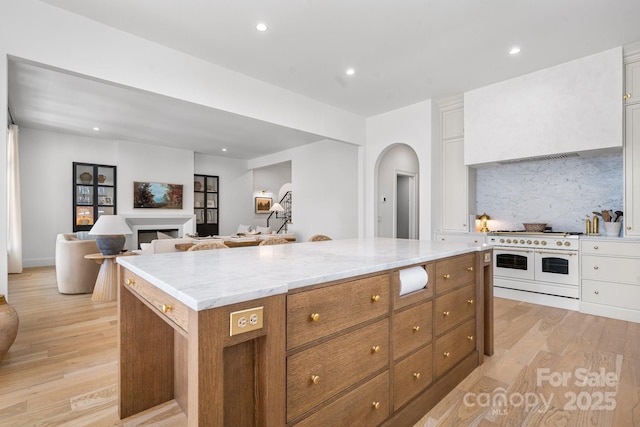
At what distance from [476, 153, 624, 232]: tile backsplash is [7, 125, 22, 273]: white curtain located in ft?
25.8

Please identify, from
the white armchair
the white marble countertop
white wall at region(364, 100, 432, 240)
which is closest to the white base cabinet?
white wall at region(364, 100, 432, 240)

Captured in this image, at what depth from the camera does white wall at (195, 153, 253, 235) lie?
913 centimetres

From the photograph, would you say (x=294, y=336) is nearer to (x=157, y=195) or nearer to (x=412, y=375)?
(x=412, y=375)

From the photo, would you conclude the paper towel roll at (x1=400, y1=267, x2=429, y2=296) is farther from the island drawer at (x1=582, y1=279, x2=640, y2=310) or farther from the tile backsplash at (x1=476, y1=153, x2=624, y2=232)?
the tile backsplash at (x1=476, y1=153, x2=624, y2=232)

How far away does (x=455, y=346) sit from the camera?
2.07m

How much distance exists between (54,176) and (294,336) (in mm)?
8031

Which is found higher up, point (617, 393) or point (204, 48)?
point (204, 48)

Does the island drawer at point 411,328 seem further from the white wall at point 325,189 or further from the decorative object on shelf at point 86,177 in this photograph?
the decorative object on shelf at point 86,177

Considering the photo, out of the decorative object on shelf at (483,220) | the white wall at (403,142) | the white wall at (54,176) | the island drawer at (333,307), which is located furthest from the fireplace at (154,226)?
the island drawer at (333,307)

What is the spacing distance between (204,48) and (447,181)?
383 cm

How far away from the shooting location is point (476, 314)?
7.66 feet

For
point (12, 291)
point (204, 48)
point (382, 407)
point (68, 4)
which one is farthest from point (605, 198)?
point (12, 291)

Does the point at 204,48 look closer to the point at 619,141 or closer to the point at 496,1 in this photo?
the point at 496,1

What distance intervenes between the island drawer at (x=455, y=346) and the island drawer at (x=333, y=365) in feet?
1.93
